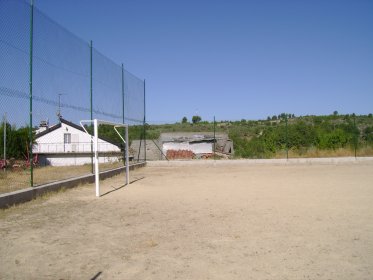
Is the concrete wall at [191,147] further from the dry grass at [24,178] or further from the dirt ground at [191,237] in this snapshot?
the dirt ground at [191,237]

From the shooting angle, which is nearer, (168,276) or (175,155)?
(168,276)

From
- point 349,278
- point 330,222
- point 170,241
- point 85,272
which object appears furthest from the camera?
point 330,222

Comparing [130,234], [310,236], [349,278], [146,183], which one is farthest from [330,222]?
[146,183]

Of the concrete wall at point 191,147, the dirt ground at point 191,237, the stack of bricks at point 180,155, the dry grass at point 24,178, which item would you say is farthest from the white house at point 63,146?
the dirt ground at point 191,237

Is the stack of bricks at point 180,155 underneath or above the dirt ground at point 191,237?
above

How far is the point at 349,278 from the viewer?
386 cm

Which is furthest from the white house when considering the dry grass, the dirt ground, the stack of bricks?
the dirt ground

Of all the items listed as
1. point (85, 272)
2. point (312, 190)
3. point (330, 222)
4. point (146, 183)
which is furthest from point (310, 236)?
point (146, 183)

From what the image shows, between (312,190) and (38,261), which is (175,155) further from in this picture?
(38,261)

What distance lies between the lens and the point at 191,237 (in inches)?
215

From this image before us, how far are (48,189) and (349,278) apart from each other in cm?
766

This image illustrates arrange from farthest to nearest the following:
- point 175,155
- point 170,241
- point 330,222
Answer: point 175,155 → point 330,222 → point 170,241

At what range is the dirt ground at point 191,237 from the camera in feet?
13.6

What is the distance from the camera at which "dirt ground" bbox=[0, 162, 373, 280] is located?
4160mm
